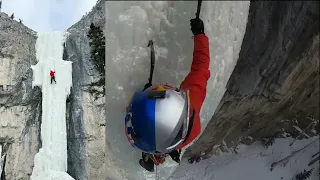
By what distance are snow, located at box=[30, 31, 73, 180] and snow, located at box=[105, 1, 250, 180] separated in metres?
5.00

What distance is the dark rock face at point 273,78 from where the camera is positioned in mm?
2584

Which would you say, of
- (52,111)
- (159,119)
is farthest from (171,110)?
(52,111)

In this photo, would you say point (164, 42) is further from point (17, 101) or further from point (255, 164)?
point (17, 101)

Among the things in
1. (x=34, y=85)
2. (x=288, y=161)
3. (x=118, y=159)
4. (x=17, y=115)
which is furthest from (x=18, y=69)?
(x=288, y=161)

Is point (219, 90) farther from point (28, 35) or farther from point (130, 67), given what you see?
point (28, 35)

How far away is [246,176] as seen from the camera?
151 inches

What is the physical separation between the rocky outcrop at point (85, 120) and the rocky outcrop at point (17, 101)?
86cm

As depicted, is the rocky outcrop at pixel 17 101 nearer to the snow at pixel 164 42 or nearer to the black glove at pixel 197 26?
the snow at pixel 164 42

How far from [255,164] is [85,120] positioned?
485 centimetres

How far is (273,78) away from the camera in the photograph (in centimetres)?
309

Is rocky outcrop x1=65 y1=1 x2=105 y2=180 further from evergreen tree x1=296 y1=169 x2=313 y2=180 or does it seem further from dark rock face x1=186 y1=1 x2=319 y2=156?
evergreen tree x1=296 y1=169 x2=313 y2=180

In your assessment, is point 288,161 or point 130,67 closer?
point 130,67

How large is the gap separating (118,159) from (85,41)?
423 cm

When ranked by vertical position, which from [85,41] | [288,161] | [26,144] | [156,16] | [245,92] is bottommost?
[26,144]
